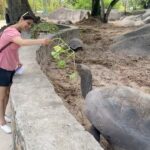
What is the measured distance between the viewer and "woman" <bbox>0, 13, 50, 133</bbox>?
18.1 ft

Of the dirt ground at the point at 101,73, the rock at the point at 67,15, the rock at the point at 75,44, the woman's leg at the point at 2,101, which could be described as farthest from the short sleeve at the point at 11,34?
the rock at the point at 67,15

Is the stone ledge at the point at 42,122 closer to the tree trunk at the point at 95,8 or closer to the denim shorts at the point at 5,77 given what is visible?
the denim shorts at the point at 5,77

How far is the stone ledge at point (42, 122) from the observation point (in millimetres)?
3566

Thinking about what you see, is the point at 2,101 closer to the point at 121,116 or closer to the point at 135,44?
the point at 121,116

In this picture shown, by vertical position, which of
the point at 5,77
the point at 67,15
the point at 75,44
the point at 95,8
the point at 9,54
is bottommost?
the point at 67,15

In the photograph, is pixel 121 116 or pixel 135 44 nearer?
pixel 121 116

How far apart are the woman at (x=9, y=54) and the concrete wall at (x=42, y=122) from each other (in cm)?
17

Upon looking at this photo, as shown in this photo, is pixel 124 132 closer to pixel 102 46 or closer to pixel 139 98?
pixel 139 98

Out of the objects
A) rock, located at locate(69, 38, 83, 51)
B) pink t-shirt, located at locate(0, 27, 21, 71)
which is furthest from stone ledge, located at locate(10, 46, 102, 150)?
rock, located at locate(69, 38, 83, 51)

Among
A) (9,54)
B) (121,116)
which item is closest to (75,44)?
(9,54)


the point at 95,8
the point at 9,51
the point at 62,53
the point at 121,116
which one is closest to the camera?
the point at 121,116

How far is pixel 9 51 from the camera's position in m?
5.71

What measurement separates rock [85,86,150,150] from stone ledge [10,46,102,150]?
0.35 m

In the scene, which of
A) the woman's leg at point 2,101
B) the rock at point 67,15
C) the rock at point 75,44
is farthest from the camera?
the rock at point 67,15
